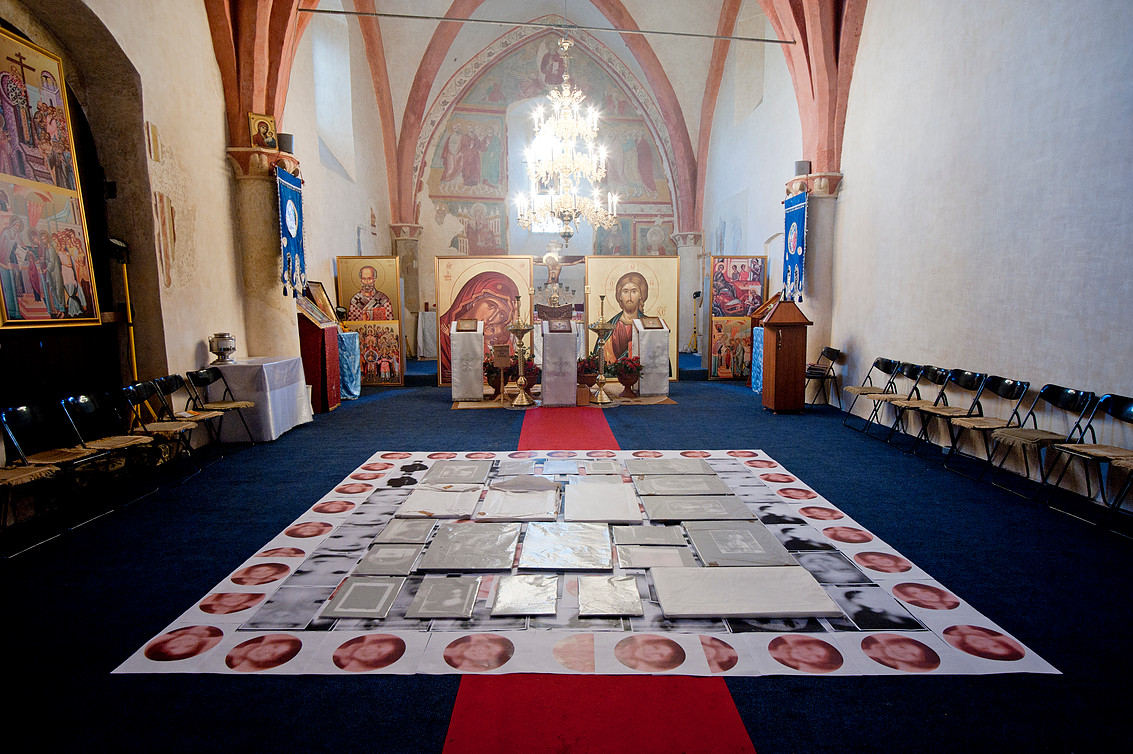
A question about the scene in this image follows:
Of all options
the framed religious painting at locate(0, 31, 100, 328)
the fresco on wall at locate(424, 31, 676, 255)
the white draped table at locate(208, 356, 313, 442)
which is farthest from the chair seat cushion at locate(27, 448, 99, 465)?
the fresco on wall at locate(424, 31, 676, 255)

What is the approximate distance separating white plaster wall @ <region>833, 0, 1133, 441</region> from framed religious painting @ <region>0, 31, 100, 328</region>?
7.90 metres

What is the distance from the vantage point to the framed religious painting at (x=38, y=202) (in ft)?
14.2

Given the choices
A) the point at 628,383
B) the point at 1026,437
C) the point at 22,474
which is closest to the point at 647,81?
the point at 628,383

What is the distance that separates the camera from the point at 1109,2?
440cm

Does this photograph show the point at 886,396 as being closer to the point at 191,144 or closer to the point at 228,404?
the point at 228,404

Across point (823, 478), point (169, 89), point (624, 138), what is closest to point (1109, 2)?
point (823, 478)

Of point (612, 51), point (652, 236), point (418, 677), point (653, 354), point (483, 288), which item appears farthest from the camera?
point (652, 236)

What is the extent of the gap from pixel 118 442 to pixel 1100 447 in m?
7.19

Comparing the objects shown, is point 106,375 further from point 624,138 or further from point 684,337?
point 624,138

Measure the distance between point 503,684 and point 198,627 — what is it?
1.56m

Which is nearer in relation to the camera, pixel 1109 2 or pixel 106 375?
pixel 1109 2

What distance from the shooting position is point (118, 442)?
15.3 ft

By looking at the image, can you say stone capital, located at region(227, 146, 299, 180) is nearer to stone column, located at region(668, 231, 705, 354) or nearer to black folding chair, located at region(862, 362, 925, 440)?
black folding chair, located at region(862, 362, 925, 440)

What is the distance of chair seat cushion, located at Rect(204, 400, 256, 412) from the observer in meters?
6.16
